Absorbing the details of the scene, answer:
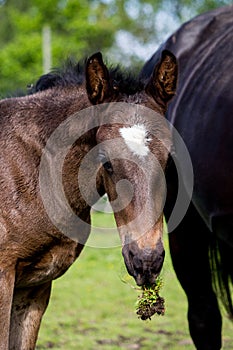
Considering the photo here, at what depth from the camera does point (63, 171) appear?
361cm

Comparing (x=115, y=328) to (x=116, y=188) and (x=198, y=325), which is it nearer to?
(x=198, y=325)

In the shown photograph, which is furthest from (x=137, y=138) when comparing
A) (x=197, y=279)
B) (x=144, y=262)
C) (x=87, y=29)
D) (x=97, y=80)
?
(x=87, y=29)

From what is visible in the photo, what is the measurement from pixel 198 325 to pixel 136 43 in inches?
1322

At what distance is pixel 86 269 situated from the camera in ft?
33.0

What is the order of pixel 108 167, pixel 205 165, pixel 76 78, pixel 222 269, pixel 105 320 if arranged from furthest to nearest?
pixel 105 320
pixel 222 269
pixel 205 165
pixel 76 78
pixel 108 167

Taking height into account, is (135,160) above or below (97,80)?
below

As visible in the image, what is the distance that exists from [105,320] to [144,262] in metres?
4.11

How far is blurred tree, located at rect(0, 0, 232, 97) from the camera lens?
1217 inches

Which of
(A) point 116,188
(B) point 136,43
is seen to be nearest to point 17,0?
(B) point 136,43

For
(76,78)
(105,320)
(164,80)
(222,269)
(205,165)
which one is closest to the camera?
(164,80)

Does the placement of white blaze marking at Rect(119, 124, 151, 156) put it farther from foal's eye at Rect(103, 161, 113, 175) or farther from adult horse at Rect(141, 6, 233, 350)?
adult horse at Rect(141, 6, 233, 350)

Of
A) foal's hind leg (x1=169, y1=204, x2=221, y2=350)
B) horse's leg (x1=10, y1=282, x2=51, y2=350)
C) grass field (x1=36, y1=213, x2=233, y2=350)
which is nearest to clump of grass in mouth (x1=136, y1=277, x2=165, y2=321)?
horse's leg (x1=10, y1=282, x2=51, y2=350)

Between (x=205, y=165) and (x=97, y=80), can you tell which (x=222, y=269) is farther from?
(x=97, y=80)

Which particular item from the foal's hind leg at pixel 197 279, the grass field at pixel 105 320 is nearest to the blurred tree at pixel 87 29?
the grass field at pixel 105 320
